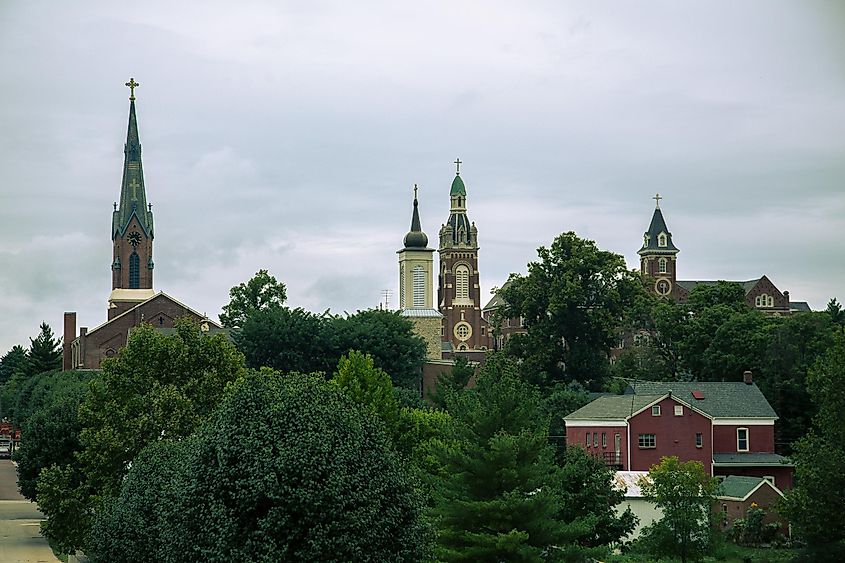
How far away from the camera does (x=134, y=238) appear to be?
152m

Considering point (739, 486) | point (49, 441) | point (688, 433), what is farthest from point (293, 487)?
point (688, 433)

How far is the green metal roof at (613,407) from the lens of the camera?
75.8 m

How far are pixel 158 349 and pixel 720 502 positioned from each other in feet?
88.0

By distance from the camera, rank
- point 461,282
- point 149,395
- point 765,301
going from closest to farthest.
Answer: point 149,395 → point 765,301 → point 461,282

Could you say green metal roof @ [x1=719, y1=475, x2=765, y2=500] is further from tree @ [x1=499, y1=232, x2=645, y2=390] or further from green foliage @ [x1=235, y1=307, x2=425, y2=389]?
green foliage @ [x1=235, y1=307, x2=425, y2=389]

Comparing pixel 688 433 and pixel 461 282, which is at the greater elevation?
pixel 461 282

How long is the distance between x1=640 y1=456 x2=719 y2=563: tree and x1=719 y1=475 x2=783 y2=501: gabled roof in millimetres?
8281

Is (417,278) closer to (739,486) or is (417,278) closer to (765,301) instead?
(765,301)

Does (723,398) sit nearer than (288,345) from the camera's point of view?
Yes

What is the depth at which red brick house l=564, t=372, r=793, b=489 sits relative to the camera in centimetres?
7438

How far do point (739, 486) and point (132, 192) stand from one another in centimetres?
→ 9799

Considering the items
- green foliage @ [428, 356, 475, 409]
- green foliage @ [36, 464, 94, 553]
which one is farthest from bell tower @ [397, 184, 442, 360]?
green foliage @ [36, 464, 94, 553]

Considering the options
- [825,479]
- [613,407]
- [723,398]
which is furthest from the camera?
[723,398]

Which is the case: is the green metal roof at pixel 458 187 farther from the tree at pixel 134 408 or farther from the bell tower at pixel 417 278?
the tree at pixel 134 408
